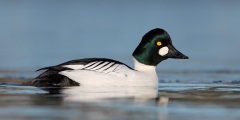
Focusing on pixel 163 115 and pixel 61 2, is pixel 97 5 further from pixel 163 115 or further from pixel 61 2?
pixel 163 115

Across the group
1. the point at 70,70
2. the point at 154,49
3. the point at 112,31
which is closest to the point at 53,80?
the point at 70,70

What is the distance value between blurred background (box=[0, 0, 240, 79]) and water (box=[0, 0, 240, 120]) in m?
0.02

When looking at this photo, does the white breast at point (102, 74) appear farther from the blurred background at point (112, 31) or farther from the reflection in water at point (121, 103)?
the blurred background at point (112, 31)

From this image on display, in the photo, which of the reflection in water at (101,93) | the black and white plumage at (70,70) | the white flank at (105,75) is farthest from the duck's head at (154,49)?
the reflection in water at (101,93)

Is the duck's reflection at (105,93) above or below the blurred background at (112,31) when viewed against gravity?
below

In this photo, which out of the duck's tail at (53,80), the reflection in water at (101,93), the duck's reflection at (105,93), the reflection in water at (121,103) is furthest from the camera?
the duck's tail at (53,80)

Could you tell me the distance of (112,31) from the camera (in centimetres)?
2206

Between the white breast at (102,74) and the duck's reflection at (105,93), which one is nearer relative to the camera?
the duck's reflection at (105,93)

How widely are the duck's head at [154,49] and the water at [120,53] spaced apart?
47 centimetres

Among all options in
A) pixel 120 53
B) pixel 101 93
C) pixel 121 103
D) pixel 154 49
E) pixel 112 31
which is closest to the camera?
pixel 121 103

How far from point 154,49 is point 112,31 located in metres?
9.34

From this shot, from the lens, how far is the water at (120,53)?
9273 millimetres

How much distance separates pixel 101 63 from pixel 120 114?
3403 millimetres

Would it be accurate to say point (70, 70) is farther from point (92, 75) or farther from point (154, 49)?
point (154, 49)
